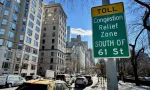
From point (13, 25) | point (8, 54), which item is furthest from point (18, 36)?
point (8, 54)

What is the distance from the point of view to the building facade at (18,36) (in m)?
39.2

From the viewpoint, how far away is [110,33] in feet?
9.80

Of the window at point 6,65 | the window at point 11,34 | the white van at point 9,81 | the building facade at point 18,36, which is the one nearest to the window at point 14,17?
the building facade at point 18,36

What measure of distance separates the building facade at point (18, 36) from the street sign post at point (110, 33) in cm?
3980

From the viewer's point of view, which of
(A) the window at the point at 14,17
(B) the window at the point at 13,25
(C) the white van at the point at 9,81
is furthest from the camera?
(A) the window at the point at 14,17

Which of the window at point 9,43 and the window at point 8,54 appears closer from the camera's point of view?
the window at point 8,54

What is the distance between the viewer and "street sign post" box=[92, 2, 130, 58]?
2834mm

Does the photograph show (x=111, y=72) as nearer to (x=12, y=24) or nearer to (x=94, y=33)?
(x=94, y=33)

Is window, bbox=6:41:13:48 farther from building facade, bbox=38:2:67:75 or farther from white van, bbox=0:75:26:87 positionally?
building facade, bbox=38:2:67:75

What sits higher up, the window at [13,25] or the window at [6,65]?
the window at [13,25]

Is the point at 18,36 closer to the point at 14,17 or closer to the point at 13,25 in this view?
the point at 13,25

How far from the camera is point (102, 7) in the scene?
129 inches

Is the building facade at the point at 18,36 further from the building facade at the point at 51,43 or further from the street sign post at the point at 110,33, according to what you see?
the street sign post at the point at 110,33

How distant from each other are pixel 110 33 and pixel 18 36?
147 feet
